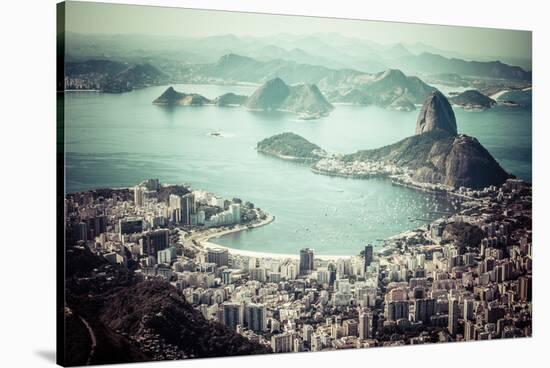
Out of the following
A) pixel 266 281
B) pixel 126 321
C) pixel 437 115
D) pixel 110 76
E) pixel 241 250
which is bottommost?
pixel 126 321

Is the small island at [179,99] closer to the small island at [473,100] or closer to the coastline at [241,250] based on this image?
the coastline at [241,250]

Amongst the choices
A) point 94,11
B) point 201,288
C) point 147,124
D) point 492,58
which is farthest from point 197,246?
point 492,58

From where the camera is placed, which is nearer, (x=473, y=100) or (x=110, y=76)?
(x=110, y=76)

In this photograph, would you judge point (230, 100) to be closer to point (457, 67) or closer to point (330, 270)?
point (330, 270)

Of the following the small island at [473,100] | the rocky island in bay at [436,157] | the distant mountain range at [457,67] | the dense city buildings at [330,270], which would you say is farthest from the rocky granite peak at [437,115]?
the dense city buildings at [330,270]

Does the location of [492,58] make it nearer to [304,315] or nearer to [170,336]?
[304,315]

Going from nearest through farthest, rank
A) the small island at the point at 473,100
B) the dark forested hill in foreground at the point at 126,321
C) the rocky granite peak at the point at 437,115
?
1. the dark forested hill in foreground at the point at 126,321
2. the rocky granite peak at the point at 437,115
3. the small island at the point at 473,100

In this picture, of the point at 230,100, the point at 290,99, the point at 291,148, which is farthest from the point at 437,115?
the point at 230,100
